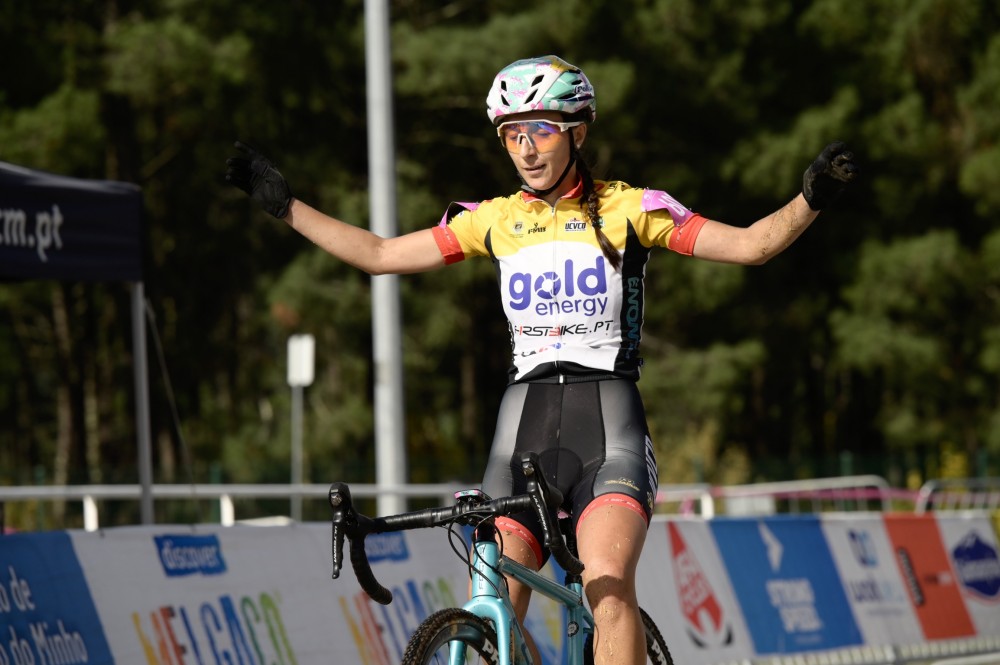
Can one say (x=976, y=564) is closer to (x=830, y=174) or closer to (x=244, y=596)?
(x=244, y=596)

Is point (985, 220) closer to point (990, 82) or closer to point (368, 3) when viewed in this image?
point (990, 82)

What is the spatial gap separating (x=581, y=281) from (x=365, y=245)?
32.1 inches

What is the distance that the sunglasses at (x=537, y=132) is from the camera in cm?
560

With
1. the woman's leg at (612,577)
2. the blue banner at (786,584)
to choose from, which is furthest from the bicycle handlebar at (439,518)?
the blue banner at (786,584)

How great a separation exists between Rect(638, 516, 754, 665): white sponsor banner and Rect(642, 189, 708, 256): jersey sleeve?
4743mm

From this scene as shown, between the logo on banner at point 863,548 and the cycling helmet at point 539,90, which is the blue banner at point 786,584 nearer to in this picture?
the logo on banner at point 863,548

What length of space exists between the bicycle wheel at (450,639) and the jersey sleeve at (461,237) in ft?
4.59

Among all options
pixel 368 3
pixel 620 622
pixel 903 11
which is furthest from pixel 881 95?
pixel 620 622

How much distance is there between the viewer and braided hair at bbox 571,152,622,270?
5.56 metres

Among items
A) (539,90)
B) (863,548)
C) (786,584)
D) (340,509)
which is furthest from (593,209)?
(863,548)

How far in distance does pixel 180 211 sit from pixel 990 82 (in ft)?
63.0

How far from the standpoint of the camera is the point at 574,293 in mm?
5559

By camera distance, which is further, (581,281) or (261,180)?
(261,180)

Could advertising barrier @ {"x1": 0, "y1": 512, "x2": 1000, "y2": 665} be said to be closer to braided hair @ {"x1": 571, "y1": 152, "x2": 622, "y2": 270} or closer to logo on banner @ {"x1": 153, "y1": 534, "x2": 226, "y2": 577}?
logo on banner @ {"x1": 153, "y1": 534, "x2": 226, "y2": 577}
